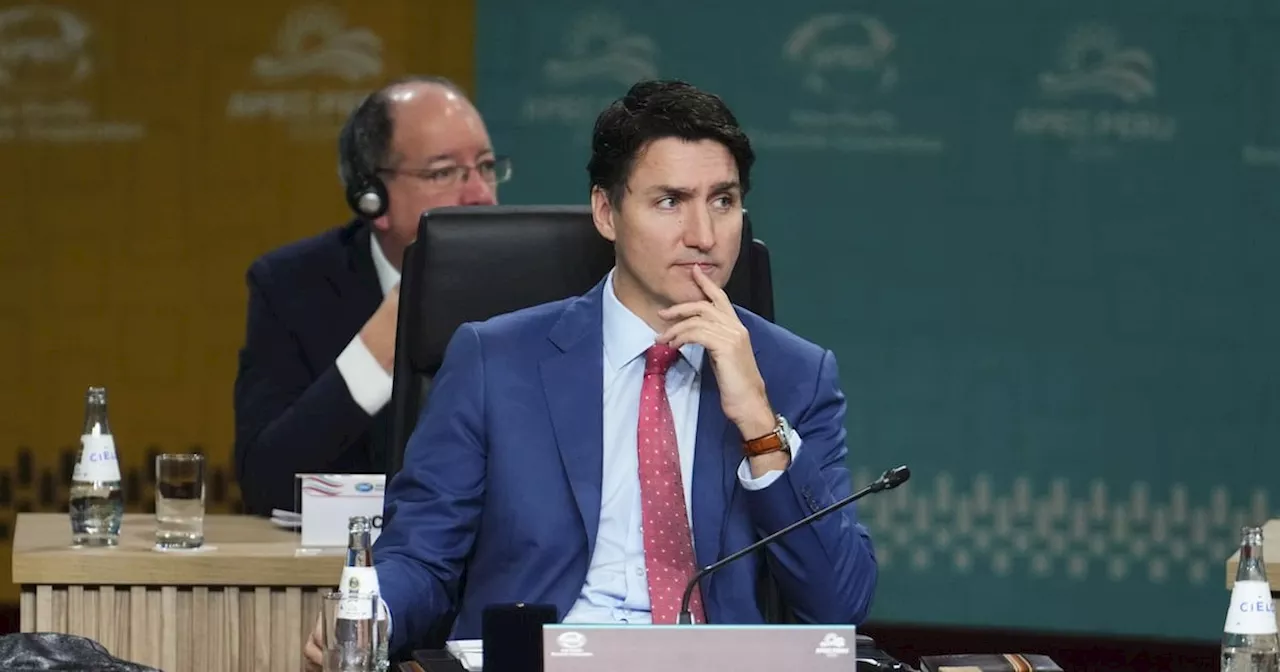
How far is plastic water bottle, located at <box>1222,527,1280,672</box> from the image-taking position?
209cm

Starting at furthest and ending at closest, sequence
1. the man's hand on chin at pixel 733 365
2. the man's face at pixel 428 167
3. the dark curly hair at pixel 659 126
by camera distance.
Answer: the man's face at pixel 428 167 → the dark curly hair at pixel 659 126 → the man's hand on chin at pixel 733 365

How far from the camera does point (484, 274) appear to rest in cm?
282

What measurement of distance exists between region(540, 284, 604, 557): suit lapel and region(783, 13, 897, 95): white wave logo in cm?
235

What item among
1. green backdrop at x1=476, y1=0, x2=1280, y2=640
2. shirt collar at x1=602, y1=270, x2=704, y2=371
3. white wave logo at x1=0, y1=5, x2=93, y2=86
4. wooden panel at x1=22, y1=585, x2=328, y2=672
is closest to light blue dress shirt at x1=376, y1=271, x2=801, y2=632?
shirt collar at x1=602, y1=270, x2=704, y2=371

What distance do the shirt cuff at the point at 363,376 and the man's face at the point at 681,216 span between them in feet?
2.89

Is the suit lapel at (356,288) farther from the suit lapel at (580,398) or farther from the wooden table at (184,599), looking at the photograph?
the suit lapel at (580,398)

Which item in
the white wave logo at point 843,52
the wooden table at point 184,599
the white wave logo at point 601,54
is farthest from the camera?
the white wave logo at point 601,54

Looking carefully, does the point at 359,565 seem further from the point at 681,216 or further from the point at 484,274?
the point at 484,274

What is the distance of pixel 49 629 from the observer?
9.84ft

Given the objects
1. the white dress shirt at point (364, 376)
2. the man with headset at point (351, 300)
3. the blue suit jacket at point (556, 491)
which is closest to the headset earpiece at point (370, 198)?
the man with headset at point (351, 300)

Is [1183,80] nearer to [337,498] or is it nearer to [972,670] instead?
[337,498]

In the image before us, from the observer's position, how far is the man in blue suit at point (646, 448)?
251 cm

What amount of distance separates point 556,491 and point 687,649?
31.9 inches

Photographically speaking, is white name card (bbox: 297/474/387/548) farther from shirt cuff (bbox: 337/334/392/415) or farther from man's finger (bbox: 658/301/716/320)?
man's finger (bbox: 658/301/716/320)
